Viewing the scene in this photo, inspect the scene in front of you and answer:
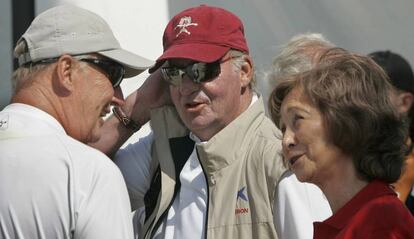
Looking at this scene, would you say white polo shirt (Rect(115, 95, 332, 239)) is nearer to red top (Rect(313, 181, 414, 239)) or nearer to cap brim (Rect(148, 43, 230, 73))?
cap brim (Rect(148, 43, 230, 73))

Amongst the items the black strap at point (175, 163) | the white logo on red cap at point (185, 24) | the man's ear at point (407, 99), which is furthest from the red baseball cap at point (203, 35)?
the man's ear at point (407, 99)

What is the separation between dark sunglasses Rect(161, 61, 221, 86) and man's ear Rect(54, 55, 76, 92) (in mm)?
391

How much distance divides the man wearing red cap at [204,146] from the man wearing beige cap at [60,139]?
0.92 feet

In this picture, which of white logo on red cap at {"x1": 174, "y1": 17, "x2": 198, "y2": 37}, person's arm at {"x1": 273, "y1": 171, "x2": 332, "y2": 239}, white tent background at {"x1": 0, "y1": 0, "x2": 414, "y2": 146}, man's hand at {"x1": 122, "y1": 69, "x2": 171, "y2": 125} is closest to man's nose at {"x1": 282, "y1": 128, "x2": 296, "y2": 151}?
person's arm at {"x1": 273, "y1": 171, "x2": 332, "y2": 239}

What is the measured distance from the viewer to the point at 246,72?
277 cm

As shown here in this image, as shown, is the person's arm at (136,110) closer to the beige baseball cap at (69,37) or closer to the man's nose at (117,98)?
the man's nose at (117,98)

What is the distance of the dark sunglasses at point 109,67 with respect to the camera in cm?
244

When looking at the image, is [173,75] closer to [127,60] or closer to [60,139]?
[127,60]

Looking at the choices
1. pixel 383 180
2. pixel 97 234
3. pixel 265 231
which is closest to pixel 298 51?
pixel 265 231

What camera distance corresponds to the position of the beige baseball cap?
2.41 m

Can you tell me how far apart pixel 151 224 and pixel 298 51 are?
636 millimetres

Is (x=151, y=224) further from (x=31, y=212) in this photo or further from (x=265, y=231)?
(x=31, y=212)

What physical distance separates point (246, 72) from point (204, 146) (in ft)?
0.94

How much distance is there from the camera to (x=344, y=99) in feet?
6.77
